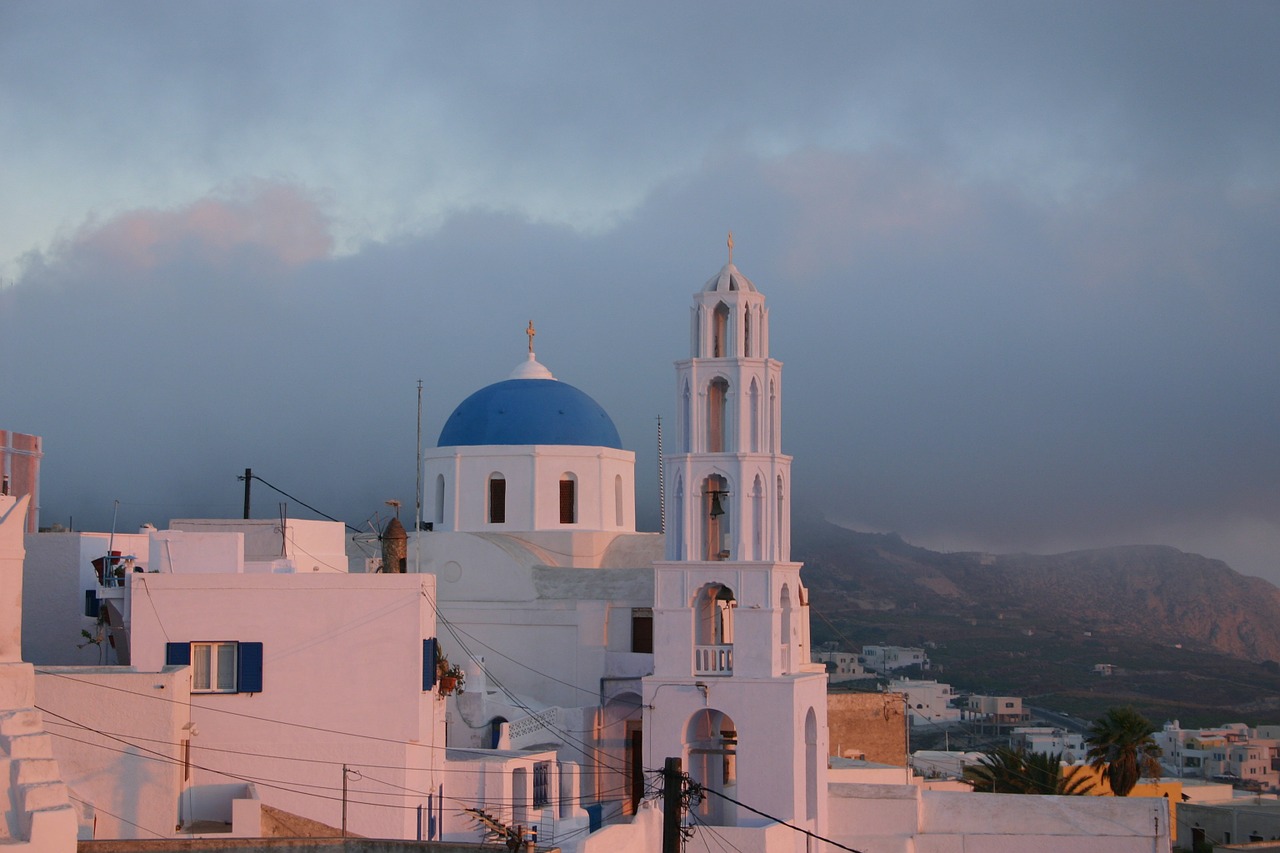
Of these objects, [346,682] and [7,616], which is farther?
[346,682]

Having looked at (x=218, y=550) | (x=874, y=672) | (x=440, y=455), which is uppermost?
(x=440, y=455)

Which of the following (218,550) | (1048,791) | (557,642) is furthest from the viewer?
(1048,791)

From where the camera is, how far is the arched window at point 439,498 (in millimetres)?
35406

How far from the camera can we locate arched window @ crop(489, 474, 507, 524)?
3503cm

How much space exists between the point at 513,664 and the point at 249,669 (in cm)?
937

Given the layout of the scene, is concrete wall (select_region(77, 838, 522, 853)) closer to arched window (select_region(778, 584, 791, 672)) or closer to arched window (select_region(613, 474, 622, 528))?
arched window (select_region(778, 584, 791, 672))

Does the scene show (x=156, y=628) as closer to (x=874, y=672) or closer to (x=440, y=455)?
(x=440, y=455)

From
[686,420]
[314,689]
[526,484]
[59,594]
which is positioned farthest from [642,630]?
[59,594]

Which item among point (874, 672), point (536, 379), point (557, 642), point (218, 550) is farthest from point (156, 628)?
point (874, 672)

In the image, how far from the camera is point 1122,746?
120 ft

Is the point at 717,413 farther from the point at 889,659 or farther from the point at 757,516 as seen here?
the point at 889,659

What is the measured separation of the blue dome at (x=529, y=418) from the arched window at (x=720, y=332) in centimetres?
589

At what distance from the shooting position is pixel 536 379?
36.3 metres

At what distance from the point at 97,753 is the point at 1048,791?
21317mm
